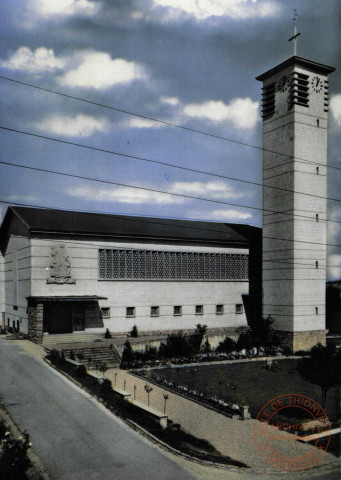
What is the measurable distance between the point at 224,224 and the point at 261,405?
29445 mm

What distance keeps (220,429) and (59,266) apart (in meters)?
21.7

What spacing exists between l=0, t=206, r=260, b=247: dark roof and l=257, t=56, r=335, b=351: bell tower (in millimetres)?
7051

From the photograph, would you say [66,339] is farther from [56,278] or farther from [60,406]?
[60,406]

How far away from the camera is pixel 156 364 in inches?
1242

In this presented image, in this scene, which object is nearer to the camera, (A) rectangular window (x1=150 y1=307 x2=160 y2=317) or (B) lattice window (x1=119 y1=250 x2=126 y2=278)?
(B) lattice window (x1=119 y1=250 x2=126 y2=278)

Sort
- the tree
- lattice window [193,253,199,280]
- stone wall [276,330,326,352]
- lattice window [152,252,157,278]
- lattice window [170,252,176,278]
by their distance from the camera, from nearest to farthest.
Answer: the tree → stone wall [276,330,326,352] → lattice window [152,252,157,278] → lattice window [170,252,176,278] → lattice window [193,253,199,280]

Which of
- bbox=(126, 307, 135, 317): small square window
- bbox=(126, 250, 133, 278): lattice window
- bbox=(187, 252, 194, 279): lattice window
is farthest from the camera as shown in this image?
bbox=(187, 252, 194, 279): lattice window

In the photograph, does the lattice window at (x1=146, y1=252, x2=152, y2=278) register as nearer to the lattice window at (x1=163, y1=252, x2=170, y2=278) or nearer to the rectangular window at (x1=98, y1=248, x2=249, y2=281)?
the rectangular window at (x1=98, y1=248, x2=249, y2=281)

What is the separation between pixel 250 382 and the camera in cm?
2670

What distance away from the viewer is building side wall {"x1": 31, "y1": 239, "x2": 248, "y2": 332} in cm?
3609

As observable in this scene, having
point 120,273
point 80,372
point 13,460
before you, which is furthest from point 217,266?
point 13,460

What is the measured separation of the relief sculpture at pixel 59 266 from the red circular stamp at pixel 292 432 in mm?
19986

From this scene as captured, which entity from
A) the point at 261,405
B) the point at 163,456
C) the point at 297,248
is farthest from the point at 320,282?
the point at 163,456

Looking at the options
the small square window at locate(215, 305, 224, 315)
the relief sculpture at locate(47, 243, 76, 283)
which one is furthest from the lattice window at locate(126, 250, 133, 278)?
the small square window at locate(215, 305, 224, 315)
